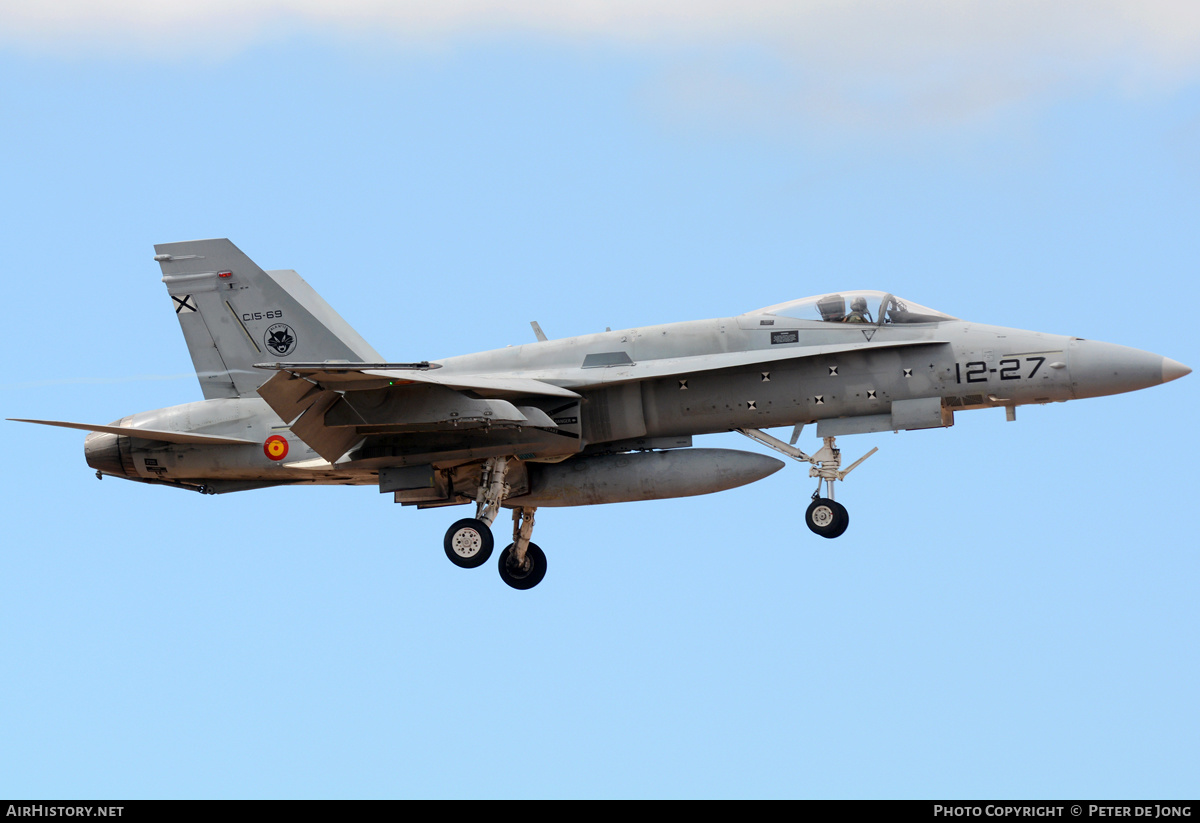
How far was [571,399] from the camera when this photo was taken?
20.9 metres

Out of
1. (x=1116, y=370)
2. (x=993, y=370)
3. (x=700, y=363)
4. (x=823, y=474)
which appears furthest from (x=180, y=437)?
(x=1116, y=370)

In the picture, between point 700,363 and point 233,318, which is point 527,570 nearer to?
point 700,363

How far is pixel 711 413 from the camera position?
21.0 metres

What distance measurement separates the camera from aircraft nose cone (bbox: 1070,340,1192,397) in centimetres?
1994

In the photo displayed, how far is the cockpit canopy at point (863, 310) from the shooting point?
20688 millimetres

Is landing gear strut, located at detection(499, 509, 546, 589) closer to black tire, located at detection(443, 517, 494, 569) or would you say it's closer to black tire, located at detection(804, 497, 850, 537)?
black tire, located at detection(443, 517, 494, 569)

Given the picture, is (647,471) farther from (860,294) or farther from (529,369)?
(860,294)

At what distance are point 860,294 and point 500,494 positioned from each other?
5.22 metres

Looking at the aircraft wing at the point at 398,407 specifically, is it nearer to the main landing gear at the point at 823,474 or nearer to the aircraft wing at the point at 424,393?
the aircraft wing at the point at 424,393

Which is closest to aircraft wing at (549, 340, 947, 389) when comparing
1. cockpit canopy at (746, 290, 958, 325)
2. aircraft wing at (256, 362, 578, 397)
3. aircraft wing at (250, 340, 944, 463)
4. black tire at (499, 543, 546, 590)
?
aircraft wing at (250, 340, 944, 463)

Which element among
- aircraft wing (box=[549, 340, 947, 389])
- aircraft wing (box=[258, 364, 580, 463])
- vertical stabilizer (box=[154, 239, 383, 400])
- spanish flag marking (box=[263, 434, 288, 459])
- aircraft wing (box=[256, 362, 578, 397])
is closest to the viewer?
aircraft wing (box=[256, 362, 578, 397])

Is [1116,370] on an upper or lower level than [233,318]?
lower

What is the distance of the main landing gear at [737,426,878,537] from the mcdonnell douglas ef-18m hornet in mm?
19

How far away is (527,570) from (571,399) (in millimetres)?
3173
